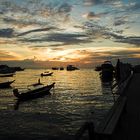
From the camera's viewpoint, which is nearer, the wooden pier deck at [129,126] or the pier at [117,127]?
the pier at [117,127]

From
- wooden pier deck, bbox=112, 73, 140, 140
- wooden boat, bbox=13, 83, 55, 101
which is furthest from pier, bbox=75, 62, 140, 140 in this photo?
wooden boat, bbox=13, 83, 55, 101

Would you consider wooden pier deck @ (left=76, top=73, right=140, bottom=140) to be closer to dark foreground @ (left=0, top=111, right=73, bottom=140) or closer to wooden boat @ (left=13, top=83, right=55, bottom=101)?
dark foreground @ (left=0, top=111, right=73, bottom=140)

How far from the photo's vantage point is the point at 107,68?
83.5 meters

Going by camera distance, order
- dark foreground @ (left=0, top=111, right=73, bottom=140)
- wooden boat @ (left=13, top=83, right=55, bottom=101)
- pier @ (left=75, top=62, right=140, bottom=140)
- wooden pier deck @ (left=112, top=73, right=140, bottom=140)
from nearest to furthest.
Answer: pier @ (left=75, top=62, right=140, bottom=140)
wooden pier deck @ (left=112, top=73, right=140, bottom=140)
dark foreground @ (left=0, top=111, right=73, bottom=140)
wooden boat @ (left=13, top=83, right=55, bottom=101)

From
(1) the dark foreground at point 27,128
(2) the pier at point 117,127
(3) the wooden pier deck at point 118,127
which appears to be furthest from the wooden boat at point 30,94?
(3) the wooden pier deck at point 118,127

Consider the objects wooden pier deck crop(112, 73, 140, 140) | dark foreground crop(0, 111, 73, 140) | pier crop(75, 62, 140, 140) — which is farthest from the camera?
dark foreground crop(0, 111, 73, 140)

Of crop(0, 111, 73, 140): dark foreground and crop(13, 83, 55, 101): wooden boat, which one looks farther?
crop(13, 83, 55, 101): wooden boat

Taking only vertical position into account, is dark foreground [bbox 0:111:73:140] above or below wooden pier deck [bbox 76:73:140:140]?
below

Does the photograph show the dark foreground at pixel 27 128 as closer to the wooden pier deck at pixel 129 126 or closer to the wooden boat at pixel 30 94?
the wooden pier deck at pixel 129 126

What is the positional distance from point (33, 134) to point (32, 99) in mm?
25185

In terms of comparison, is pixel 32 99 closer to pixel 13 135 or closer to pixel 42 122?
pixel 42 122

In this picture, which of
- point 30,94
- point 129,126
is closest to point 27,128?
point 129,126

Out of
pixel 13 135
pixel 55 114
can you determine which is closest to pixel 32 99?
pixel 55 114

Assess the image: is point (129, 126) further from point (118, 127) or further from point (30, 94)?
point (30, 94)
